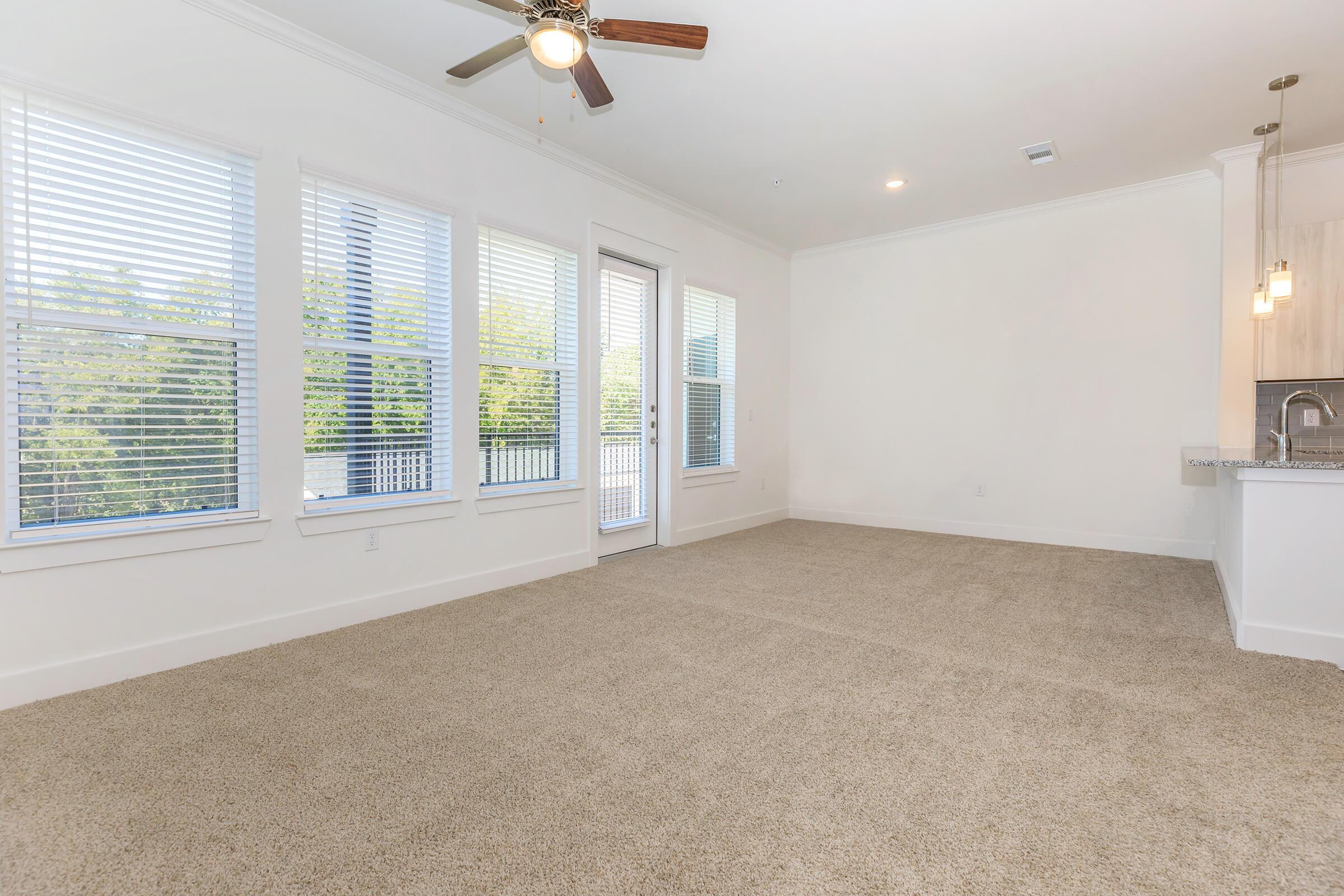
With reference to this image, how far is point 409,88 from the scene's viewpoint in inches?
135

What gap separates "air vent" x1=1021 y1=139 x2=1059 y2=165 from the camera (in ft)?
13.7

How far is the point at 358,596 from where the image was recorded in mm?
3279

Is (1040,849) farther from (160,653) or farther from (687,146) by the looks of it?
(687,146)

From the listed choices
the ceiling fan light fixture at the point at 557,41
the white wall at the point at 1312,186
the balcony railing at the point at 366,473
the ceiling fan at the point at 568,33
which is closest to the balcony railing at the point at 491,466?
the balcony railing at the point at 366,473

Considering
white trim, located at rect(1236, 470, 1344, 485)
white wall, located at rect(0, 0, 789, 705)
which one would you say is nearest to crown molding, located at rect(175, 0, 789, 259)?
white wall, located at rect(0, 0, 789, 705)

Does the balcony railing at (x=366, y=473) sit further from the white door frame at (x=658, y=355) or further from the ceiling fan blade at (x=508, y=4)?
the ceiling fan blade at (x=508, y=4)

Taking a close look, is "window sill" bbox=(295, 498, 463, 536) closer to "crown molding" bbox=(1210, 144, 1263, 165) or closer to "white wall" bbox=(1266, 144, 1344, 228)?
"crown molding" bbox=(1210, 144, 1263, 165)

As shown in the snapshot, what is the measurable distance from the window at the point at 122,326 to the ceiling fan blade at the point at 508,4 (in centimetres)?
155

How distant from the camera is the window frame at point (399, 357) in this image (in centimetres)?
307

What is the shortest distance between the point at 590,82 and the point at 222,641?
9.78 feet

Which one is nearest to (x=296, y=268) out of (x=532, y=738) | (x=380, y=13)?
(x=380, y=13)

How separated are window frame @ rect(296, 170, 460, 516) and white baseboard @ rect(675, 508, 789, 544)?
234 centimetres

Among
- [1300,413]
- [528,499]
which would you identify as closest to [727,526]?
[528,499]

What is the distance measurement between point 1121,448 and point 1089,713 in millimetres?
3663
